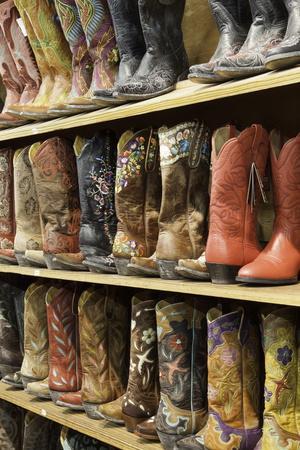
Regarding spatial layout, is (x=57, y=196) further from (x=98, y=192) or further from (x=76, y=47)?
(x=76, y=47)

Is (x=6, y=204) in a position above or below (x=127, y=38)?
below

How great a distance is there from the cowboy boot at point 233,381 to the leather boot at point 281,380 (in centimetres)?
12

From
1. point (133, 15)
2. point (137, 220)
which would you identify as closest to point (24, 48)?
point (133, 15)

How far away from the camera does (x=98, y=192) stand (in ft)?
8.82

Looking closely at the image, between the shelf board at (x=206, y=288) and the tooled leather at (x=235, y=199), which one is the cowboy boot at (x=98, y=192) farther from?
the tooled leather at (x=235, y=199)

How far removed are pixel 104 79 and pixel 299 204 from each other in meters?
0.92

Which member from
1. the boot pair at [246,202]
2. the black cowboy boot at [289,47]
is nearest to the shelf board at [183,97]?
the black cowboy boot at [289,47]

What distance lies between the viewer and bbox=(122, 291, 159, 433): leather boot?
251 centimetres

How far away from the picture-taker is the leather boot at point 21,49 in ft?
10.2

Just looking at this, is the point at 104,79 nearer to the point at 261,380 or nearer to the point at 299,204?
the point at 299,204

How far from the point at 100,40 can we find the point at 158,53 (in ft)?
0.98

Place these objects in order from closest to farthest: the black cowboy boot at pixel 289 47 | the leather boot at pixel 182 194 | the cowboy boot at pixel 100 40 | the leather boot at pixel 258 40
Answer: the black cowboy boot at pixel 289 47, the leather boot at pixel 258 40, the leather boot at pixel 182 194, the cowboy boot at pixel 100 40

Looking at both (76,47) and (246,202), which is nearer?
(246,202)

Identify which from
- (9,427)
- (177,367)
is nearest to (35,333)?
(9,427)
